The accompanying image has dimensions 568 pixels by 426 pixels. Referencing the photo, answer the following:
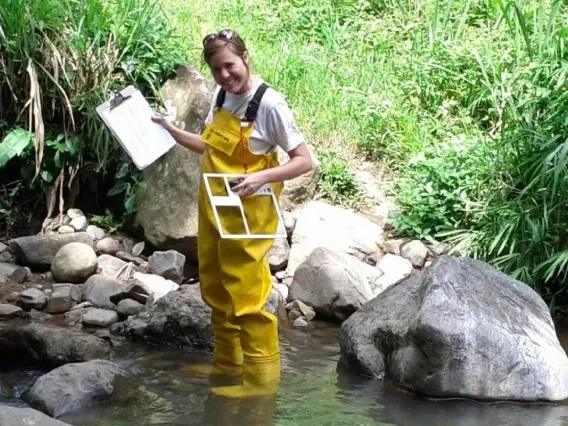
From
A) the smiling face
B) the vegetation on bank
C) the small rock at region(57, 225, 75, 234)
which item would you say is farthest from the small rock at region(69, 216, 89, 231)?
the smiling face

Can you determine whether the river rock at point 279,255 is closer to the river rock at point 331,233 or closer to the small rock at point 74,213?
the river rock at point 331,233

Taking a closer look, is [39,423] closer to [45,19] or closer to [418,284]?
[418,284]

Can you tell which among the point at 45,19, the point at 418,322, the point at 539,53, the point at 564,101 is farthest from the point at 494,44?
the point at 418,322

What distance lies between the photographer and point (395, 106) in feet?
25.8

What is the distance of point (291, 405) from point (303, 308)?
165 centimetres

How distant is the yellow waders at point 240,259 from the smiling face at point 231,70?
0.15 meters

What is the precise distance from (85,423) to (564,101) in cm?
367

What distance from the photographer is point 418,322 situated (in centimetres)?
454

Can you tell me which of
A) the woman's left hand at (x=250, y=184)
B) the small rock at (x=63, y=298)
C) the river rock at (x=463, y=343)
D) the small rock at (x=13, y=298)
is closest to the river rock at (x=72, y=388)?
the woman's left hand at (x=250, y=184)

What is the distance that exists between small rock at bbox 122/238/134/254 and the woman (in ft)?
7.38

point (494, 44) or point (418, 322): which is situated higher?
point (494, 44)

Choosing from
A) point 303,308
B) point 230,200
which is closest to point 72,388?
point 230,200

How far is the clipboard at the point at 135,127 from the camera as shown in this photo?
414 cm

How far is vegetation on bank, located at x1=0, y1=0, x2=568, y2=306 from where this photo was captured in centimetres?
612
